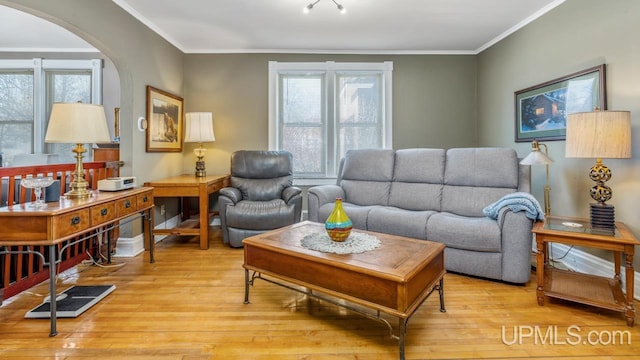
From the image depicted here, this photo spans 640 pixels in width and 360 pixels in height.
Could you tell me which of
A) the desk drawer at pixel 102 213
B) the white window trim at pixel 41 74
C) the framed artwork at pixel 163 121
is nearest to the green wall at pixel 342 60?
the framed artwork at pixel 163 121

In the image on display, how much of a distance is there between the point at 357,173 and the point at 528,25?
2452 millimetres

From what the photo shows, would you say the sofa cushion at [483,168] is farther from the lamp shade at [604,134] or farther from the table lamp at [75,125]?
the table lamp at [75,125]

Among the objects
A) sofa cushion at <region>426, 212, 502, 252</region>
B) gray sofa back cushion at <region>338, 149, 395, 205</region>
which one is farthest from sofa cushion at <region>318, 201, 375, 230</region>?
sofa cushion at <region>426, 212, 502, 252</region>

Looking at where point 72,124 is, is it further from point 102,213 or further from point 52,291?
point 52,291

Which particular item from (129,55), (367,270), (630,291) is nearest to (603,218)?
(630,291)

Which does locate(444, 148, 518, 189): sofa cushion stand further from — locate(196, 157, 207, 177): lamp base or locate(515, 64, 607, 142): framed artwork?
locate(196, 157, 207, 177): lamp base

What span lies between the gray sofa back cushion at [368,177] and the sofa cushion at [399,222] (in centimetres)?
39

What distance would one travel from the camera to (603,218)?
202cm

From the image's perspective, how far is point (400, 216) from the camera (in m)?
2.85

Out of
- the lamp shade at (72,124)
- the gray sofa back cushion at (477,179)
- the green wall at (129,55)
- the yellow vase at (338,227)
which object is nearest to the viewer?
the yellow vase at (338,227)

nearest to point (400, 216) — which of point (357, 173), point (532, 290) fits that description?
point (357, 173)

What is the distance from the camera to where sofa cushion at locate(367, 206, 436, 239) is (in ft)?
8.93

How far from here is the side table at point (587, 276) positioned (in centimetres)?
179

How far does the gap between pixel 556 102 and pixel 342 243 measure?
2.63 meters
